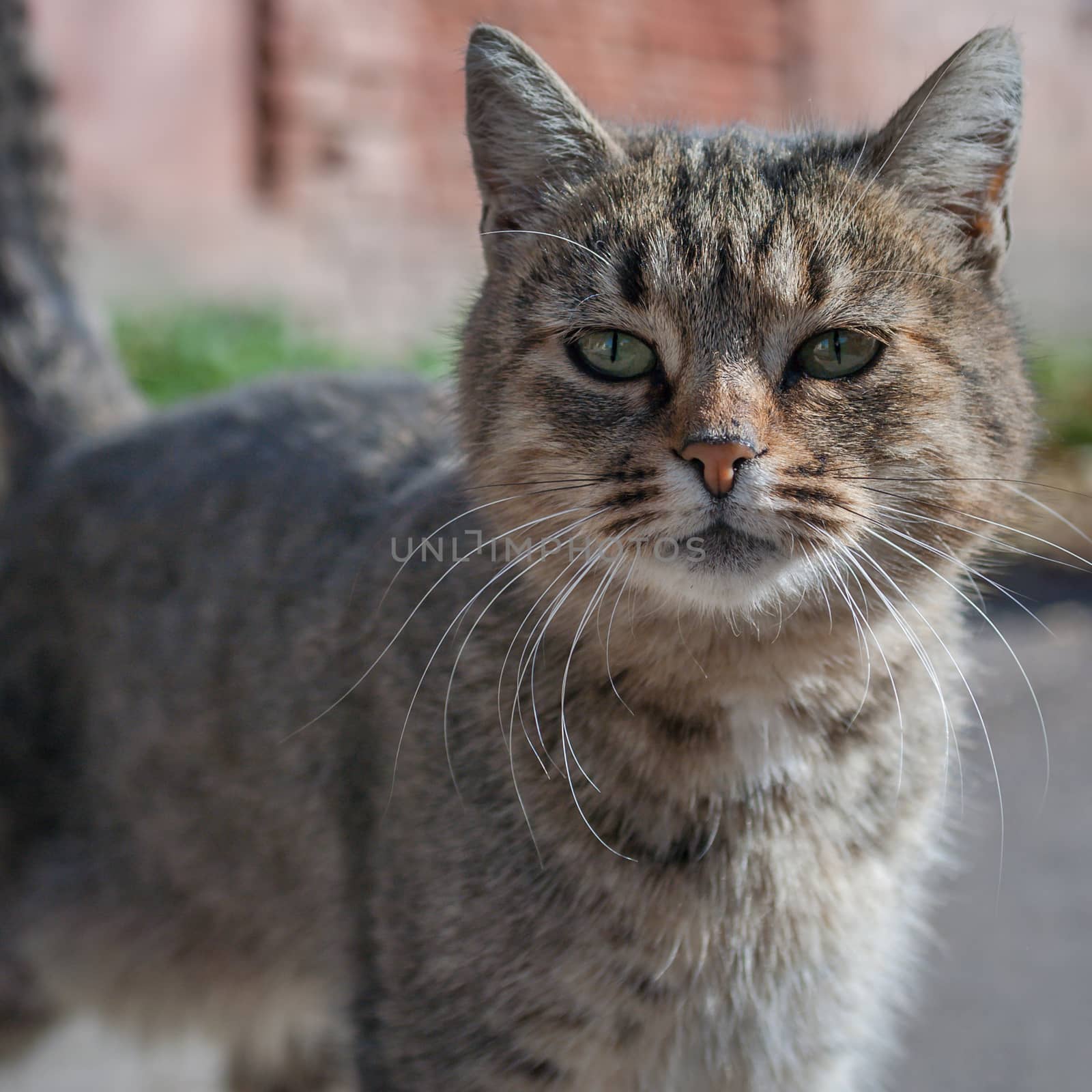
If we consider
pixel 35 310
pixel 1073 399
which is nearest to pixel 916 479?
pixel 35 310

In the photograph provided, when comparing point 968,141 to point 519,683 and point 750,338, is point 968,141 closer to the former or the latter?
point 750,338

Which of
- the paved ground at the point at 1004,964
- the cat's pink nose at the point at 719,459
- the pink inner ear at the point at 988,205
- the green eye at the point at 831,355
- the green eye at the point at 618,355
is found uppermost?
the pink inner ear at the point at 988,205

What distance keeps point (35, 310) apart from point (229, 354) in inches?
113

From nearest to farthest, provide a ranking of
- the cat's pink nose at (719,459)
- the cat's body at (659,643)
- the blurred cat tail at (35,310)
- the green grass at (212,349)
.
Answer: the cat's pink nose at (719,459) < the cat's body at (659,643) < the blurred cat tail at (35,310) < the green grass at (212,349)

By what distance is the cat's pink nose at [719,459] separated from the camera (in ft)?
4.87

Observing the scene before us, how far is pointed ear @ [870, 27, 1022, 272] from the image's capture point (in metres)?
1.75

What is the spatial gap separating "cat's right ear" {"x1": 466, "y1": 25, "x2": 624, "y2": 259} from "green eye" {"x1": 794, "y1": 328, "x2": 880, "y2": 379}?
446 millimetres

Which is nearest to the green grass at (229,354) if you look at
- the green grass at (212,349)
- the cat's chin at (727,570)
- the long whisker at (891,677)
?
the green grass at (212,349)

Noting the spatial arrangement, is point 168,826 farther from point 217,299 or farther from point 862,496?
point 217,299

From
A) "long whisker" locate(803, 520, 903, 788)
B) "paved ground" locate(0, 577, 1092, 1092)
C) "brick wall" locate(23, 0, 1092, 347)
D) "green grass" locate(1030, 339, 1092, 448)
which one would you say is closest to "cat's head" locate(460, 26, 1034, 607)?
"long whisker" locate(803, 520, 903, 788)

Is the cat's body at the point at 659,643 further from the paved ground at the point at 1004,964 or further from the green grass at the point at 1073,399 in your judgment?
the green grass at the point at 1073,399

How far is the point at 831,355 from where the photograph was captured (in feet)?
5.39

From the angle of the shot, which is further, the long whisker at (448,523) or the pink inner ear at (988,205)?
the pink inner ear at (988,205)

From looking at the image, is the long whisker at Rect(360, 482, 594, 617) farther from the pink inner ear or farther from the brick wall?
the brick wall
